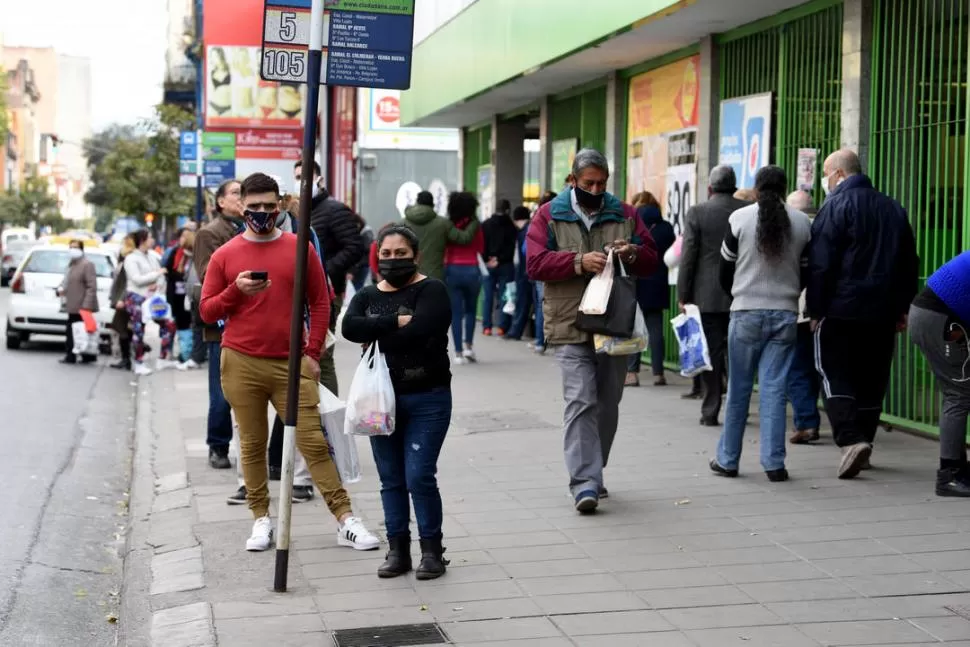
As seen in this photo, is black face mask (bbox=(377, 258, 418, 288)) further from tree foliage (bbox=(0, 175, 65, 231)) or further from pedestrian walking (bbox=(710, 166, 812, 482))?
tree foliage (bbox=(0, 175, 65, 231))

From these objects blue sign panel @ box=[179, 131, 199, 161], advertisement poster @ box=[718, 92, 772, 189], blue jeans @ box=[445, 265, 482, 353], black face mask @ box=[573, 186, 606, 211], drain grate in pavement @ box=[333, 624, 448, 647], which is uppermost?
blue sign panel @ box=[179, 131, 199, 161]

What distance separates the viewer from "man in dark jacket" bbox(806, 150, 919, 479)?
28.1 feet

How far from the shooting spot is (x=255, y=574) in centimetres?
668

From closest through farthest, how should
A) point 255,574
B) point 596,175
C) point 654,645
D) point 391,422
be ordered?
point 654,645 → point 391,422 → point 255,574 → point 596,175

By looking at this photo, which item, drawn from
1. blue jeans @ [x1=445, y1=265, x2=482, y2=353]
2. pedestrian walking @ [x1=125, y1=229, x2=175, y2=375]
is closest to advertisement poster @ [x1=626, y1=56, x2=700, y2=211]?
blue jeans @ [x1=445, y1=265, x2=482, y2=353]

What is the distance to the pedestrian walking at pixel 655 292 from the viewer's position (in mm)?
13586

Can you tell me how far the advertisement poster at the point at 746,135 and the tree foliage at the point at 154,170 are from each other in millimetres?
33132

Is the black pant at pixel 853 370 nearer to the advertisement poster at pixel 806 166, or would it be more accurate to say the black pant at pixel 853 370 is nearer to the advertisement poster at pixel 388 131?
the advertisement poster at pixel 806 166

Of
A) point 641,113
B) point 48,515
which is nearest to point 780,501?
point 48,515

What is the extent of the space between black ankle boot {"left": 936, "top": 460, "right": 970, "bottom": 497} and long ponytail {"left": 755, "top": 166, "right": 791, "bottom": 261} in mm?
1536

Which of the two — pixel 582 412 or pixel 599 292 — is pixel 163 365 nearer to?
pixel 582 412

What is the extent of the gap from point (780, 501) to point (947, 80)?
11.8 feet

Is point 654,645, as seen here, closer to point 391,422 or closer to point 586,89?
point 391,422

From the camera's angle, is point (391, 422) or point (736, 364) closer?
point (391, 422)
